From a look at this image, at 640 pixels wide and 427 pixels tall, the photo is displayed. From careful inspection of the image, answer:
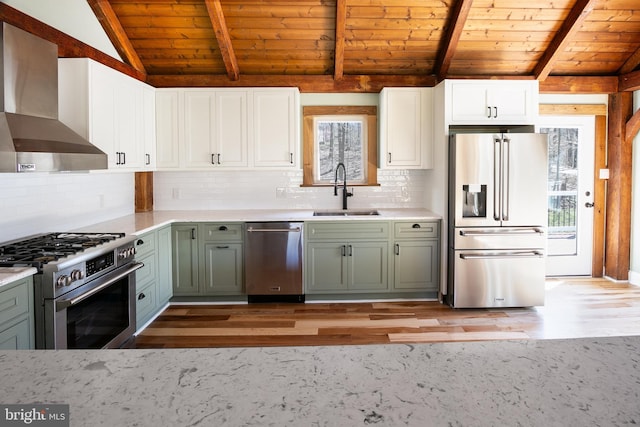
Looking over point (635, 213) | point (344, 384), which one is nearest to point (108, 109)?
point (344, 384)

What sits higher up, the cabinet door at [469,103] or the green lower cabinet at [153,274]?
the cabinet door at [469,103]

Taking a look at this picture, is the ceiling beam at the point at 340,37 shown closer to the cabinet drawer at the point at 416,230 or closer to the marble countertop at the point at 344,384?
the cabinet drawer at the point at 416,230

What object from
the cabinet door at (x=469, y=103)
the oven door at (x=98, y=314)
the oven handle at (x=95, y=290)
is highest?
the cabinet door at (x=469, y=103)

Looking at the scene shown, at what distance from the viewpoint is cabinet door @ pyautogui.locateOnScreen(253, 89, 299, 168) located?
199 inches

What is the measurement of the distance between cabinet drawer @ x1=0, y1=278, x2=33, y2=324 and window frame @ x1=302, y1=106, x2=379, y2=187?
11.2 ft

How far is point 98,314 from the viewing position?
3068 mm

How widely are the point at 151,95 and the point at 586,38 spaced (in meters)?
4.53

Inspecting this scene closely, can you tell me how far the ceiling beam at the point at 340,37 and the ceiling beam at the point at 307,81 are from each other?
0.13 metres

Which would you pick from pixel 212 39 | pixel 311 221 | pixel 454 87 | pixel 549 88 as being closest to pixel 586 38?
pixel 549 88

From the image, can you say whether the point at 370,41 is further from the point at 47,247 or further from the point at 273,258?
the point at 47,247

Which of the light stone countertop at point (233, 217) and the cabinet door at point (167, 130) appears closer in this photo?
the light stone countertop at point (233, 217)

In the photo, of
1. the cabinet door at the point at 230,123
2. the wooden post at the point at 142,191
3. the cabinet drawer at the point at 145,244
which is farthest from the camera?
the wooden post at the point at 142,191

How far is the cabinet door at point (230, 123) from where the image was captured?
5043mm

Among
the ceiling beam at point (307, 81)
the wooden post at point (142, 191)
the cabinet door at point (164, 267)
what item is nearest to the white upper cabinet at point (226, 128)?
the ceiling beam at point (307, 81)
